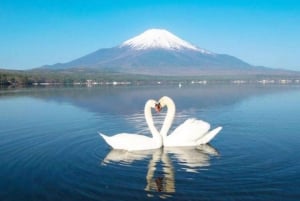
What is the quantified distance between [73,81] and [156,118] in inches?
4879

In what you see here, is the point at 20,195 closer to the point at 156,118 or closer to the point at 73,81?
the point at 156,118

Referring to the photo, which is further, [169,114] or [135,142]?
[169,114]

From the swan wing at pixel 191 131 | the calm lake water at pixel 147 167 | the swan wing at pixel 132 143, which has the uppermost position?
the swan wing at pixel 191 131

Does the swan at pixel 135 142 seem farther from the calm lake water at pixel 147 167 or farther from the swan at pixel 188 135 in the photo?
the swan at pixel 188 135

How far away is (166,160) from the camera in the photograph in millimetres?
14641

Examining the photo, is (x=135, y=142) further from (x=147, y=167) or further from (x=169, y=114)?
(x=147, y=167)

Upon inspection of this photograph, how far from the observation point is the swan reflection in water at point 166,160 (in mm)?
11916

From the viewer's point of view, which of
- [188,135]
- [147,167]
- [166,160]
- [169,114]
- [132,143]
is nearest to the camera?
[147,167]

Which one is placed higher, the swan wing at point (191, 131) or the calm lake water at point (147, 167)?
the swan wing at point (191, 131)

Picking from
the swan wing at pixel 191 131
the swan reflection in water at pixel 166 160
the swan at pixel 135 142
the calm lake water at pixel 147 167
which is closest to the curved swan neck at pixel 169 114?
the swan wing at pixel 191 131

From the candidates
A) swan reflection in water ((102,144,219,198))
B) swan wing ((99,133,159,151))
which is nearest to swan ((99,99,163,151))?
swan wing ((99,133,159,151))

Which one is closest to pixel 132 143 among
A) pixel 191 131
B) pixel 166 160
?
pixel 166 160

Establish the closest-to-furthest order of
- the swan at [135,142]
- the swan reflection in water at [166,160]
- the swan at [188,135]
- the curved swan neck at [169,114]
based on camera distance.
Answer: the swan reflection in water at [166,160] → the swan at [135,142] → the swan at [188,135] → the curved swan neck at [169,114]

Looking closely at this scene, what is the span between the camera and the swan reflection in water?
39.1ft
